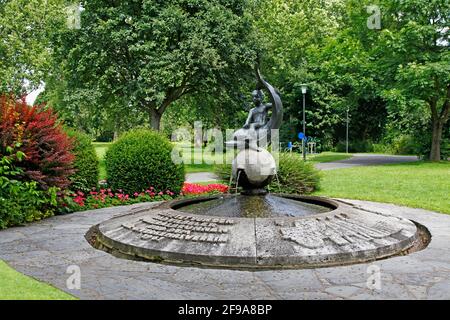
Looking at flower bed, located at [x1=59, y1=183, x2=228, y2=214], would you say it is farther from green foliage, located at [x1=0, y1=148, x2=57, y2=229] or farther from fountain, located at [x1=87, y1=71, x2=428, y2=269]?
fountain, located at [x1=87, y1=71, x2=428, y2=269]

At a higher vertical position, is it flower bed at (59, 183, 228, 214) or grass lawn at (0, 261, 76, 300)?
flower bed at (59, 183, 228, 214)

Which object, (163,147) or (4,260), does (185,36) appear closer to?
(163,147)

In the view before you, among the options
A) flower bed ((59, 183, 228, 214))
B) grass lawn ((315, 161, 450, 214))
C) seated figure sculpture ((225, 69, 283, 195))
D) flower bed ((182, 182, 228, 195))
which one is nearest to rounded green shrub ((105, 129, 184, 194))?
flower bed ((59, 183, 228, 214))

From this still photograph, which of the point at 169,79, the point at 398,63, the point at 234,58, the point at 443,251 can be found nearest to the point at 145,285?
the point at 443,251

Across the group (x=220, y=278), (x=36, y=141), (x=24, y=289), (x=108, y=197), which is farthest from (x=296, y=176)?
(x=24, y=289)

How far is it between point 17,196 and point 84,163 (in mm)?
3734

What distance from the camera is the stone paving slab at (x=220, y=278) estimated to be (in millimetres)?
4043

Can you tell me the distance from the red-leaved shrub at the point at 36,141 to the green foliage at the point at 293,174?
578 cm

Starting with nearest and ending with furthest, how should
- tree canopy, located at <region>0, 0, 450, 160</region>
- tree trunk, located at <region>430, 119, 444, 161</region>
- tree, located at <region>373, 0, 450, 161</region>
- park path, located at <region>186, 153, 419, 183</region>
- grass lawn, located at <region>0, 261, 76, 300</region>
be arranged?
grass lawn, located at <region>0, 261, 76, 300</region> → park path, located at <region>186, 153, 419, 183</region> → tree canopy, located at <region>0, 0, 450, 160</region> → tree, located at <region>373, 0, 450, 161</region> → tree trunk, located at <region>430, 119, 444, 161</region>

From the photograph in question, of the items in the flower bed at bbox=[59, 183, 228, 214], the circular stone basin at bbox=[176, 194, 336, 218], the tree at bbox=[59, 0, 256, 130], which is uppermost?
the tree at bbox=[59, 0, 256, 130]

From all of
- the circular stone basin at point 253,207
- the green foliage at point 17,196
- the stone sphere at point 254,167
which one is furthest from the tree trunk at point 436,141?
the green foliage at point 17,196

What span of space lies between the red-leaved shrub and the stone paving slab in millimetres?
2113

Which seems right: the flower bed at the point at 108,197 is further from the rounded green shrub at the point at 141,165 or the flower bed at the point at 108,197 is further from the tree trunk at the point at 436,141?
the tree trunk at the point at 436,141

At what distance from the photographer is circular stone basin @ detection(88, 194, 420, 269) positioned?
5.03 m
